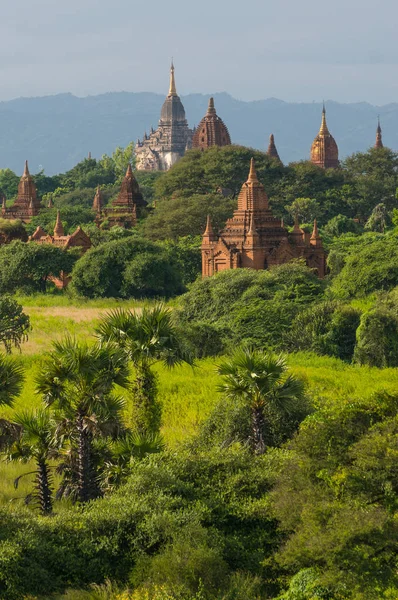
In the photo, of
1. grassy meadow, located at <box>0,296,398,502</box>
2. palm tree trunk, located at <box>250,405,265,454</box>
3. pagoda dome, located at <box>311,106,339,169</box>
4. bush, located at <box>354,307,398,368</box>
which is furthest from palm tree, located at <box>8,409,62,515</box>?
pagoda dome, located at <box>311,106,339,169</box>

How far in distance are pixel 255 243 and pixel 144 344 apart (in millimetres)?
34886

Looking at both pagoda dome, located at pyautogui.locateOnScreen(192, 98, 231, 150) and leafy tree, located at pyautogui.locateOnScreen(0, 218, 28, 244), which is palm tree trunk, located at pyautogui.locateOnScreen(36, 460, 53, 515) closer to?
leafy tree, located at pyautogui.locateOnScreen(0, 218, 28, 244)

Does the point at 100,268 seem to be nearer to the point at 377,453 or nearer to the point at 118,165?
the point at 377,453

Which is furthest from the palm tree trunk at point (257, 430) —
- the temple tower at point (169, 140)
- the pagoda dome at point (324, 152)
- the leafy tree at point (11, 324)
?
the temple tower at point (169, 140)

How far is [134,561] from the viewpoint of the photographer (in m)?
21.6

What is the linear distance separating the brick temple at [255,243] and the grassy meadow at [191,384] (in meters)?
12.9

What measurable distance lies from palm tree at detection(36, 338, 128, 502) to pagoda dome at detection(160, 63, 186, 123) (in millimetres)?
150181

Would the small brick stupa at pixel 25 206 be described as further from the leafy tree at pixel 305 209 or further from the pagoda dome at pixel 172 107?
the pagoda dome at pixel 172 107

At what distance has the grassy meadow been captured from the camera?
29.8m

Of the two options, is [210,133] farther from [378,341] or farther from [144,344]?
[144,344]

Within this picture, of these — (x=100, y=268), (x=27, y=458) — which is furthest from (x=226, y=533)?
(x=100, y=268)

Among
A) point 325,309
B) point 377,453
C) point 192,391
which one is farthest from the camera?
point 325,309

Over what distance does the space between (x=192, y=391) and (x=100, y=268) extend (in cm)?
2655

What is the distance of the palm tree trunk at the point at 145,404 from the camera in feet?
91.1
